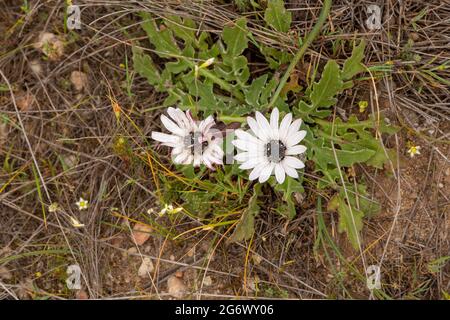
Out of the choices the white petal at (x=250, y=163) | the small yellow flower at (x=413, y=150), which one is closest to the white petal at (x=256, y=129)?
the white petal at (x=250, y=163)

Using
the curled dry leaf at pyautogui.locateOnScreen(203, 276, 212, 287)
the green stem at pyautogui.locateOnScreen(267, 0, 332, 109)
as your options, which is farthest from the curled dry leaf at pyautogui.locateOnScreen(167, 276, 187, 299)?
the green stem at pyautogui.locateOnScreen(267, 0, 332, 109)

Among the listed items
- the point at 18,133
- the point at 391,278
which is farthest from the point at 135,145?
the point at 391,278

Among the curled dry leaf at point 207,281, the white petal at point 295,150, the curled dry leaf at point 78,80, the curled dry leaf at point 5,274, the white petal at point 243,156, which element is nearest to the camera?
the white petal at point 295,150

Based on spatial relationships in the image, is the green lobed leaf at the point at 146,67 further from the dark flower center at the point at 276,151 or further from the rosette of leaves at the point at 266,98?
the dark flower center at the point at 276,151

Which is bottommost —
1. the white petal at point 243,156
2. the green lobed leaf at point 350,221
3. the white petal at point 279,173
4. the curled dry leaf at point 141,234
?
the curled dry leaf at point 141,234

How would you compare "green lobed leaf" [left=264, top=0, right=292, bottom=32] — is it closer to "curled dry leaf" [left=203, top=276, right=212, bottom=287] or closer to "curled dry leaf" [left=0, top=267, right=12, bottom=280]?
"curled dry leaf" [left=203, top=276, right=212, bottom=287]

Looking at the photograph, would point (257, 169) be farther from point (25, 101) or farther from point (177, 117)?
point (25, 101)

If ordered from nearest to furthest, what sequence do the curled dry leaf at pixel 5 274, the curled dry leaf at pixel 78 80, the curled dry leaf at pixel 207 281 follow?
the curled dry leaf at pixel 207 281 → the curled dry leaf at pixel 5 274 → the curled dry leaf at pixel 78 80

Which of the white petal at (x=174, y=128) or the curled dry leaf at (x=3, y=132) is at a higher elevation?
the white petal at (x=174, y=128)
